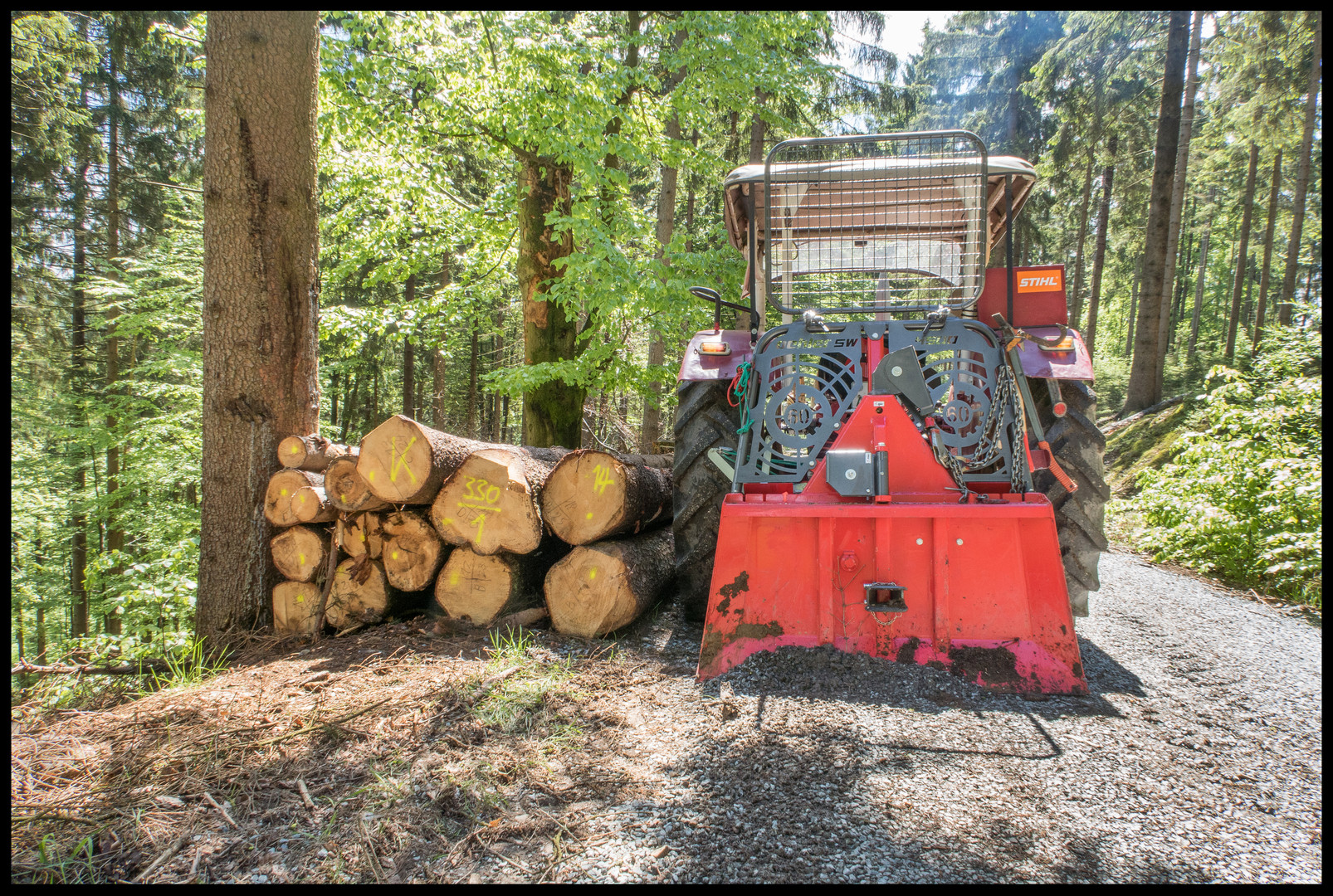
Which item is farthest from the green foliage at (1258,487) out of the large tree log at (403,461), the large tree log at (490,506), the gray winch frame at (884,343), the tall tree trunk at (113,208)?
the tall tree trunk at (113,208)

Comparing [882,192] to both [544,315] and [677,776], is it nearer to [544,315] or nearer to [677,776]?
[677,776]

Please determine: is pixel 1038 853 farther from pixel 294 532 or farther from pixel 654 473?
pixel 294 532

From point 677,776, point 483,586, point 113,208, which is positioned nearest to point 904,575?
point 677,776

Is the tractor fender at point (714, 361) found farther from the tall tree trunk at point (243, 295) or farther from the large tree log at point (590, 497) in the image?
the tall tree trunk at point (243, 295)

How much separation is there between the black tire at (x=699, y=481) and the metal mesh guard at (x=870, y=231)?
64cm

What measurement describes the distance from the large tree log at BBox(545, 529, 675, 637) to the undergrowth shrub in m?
4.11

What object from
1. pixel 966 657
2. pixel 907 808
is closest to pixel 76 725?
pixel 907 808

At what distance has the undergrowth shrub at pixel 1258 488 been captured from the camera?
4.46 m

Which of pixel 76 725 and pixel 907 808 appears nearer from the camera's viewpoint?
pixel 907 808

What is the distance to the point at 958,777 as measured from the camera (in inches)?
74.8

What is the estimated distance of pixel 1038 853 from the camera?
156 cm

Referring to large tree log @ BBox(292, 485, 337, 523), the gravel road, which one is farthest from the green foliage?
large tree log @ BBox(292, 485, 337, 523)

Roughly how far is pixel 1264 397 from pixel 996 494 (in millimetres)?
4281

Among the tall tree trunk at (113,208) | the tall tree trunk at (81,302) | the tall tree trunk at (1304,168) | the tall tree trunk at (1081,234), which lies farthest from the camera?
the tall tree trunk at (1081,234)
